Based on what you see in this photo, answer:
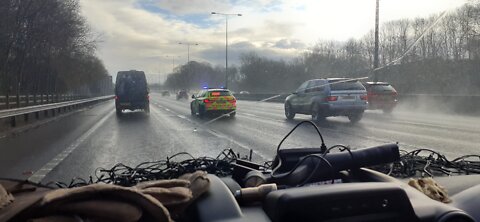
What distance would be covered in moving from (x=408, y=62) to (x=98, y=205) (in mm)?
14634

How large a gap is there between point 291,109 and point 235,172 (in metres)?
20.4

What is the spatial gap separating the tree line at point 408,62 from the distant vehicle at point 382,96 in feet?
1.94

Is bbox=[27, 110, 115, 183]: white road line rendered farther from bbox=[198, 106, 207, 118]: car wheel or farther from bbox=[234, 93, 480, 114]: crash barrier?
bbox=[234, 93, 480, 114]: crash barrier

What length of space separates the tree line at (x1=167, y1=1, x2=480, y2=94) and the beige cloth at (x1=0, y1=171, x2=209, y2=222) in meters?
6.78

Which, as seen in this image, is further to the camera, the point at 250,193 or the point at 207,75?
the point at 207,75

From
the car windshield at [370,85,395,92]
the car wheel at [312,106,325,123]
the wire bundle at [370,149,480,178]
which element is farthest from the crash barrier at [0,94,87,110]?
the wire bundle at [370,149,480,178]

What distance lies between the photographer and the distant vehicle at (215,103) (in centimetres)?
2636

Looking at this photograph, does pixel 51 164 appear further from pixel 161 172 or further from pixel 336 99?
pixel 336 99

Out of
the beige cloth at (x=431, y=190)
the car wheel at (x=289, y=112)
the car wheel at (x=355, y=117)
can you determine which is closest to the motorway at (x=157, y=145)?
the car wheel at (x=355, y=117)

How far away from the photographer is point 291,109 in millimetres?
23281

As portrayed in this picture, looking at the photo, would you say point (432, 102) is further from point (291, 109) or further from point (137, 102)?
point (137, 102)

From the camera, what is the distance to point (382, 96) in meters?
26.9

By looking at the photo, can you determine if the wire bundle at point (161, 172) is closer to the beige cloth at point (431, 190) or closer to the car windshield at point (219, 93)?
the beige cloth at point (431, 190)

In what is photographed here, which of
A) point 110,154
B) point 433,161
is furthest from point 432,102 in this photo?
point 433,161
